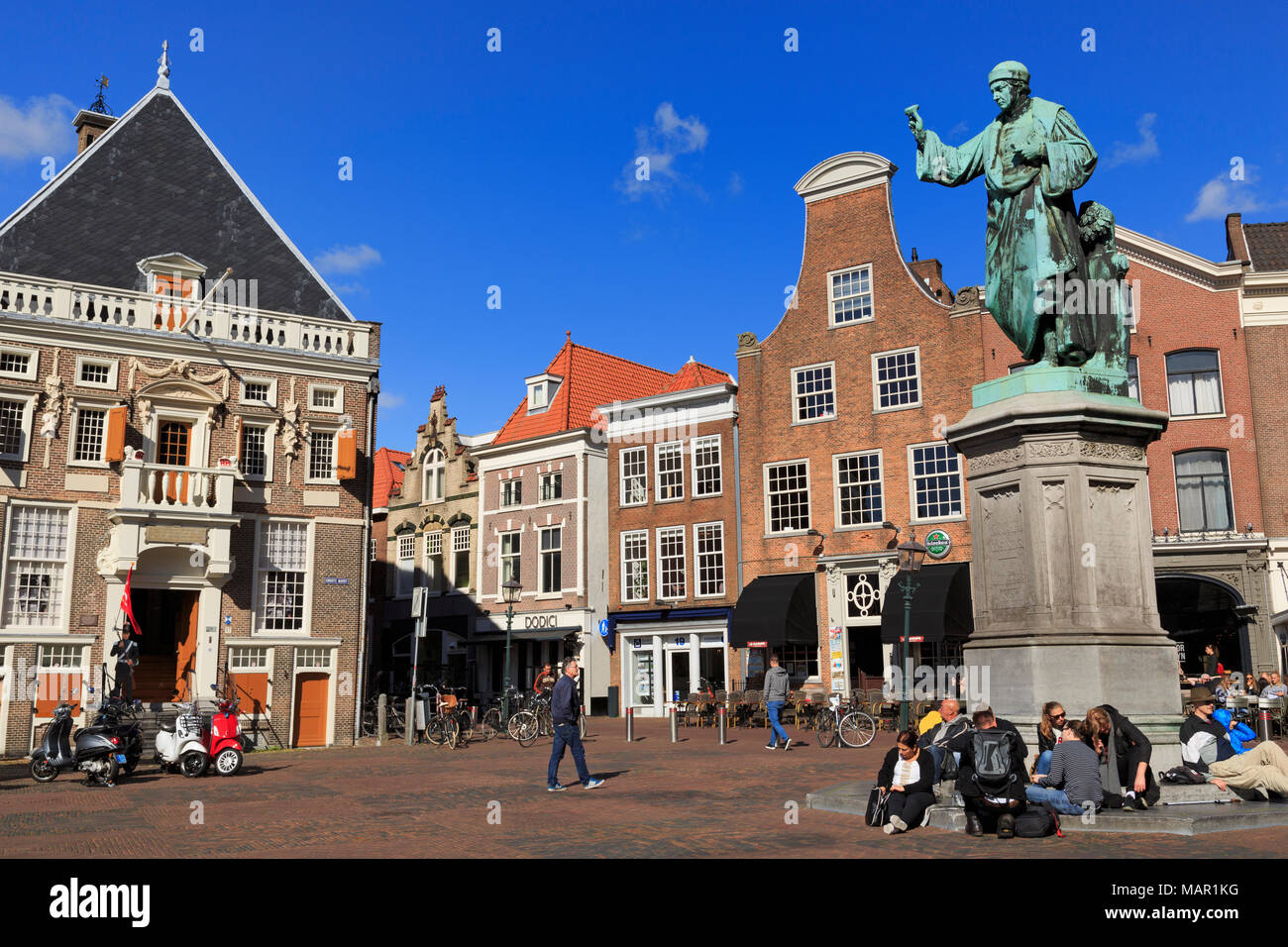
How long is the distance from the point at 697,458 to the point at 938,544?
9.57 meters

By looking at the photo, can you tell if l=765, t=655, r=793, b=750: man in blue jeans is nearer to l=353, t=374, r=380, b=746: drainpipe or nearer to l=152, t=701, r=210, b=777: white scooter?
l=152, t=701, r=210, b=777: white scooter

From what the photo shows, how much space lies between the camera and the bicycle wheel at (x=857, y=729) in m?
22.0

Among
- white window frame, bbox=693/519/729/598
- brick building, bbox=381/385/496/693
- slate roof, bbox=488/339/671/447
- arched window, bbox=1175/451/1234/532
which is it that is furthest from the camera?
brick building, bbox=381/385/496/693

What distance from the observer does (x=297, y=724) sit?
27.8 m

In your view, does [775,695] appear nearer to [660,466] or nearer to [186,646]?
[186,646]

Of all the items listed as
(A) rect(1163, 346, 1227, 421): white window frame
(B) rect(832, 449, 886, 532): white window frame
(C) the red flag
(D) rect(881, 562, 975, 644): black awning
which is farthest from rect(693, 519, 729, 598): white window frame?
(C) the red flag

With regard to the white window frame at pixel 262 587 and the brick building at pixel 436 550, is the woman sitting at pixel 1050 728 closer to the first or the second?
the white window frame at pixel 262 587

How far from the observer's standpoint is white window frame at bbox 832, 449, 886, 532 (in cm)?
3148

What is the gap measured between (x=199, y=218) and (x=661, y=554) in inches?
710

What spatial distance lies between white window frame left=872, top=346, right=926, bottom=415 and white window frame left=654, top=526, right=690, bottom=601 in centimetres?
823

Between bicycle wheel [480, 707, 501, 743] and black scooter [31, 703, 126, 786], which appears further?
bicycle wheel [480, 707, 501, 743]
